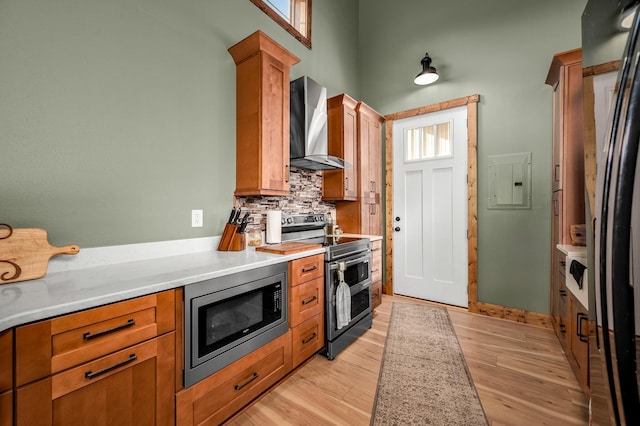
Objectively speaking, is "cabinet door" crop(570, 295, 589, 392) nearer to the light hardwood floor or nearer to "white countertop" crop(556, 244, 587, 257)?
the light hardwood floor

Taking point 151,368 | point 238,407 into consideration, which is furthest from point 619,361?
point 238,407

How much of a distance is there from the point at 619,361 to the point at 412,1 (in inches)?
177

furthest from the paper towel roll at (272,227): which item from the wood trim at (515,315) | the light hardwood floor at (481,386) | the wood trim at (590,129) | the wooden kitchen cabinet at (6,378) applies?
the wood trim at (515,315)

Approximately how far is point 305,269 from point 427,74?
278 centimetres

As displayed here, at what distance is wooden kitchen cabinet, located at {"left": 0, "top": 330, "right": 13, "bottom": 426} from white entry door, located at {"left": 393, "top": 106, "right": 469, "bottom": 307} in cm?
351

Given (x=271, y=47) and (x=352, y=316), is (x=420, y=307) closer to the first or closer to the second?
(x=352, y=316)

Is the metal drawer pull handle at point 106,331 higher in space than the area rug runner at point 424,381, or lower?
higher

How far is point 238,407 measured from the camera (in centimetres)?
151

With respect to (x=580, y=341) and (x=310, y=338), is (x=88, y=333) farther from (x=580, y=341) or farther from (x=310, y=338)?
(x=580, y=341)

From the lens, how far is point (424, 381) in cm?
188

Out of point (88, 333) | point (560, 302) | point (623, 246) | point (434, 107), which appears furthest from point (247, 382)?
point (434, 107)

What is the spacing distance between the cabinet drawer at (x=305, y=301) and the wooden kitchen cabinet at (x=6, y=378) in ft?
4.15

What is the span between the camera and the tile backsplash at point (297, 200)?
2.44 meters

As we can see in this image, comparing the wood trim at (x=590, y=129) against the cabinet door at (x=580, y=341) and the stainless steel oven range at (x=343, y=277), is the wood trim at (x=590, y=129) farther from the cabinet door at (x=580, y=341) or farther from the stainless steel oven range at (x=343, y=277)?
the stainless steel oven range at (x=343, y=277)
